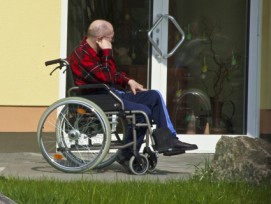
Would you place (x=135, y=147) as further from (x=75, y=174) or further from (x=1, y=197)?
(x=1, y=197)

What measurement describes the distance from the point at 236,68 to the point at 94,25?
10.3ft

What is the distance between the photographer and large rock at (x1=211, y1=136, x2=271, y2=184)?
19.6 ft

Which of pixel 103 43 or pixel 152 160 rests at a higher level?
pixel 103 43

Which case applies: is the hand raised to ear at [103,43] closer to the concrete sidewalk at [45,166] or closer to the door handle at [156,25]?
the concrete sidewalk at [45,166]

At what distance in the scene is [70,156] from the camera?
6.65m

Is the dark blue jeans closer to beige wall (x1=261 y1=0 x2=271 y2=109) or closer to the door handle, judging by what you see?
the door handle

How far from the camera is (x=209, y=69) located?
9297mm

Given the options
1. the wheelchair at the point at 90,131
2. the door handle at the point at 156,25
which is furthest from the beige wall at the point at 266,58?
the wheelchair at the point at 90,131

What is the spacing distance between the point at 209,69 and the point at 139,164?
9.84 feet

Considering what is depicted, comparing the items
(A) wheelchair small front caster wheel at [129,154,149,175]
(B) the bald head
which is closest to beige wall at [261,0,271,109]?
(A) wheelchair small front caster wheel at [129,154,149,175]

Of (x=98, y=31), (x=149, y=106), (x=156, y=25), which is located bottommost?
(x=149, y=106)

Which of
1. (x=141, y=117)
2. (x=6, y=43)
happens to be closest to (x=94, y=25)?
(x=141, y=117)

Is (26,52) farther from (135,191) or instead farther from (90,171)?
(135,191)

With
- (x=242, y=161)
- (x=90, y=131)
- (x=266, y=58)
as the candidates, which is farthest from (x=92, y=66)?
(x=266, y=58)
